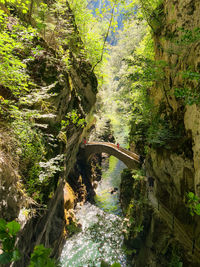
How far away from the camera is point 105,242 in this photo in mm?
10852

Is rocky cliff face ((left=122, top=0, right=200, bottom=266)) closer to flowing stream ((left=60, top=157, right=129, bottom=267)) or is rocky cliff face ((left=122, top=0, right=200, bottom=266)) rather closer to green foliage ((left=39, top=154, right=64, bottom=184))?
flowing stream ((left=60, top=157, right=129, bottom=267))

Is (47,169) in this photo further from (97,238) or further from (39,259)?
(97,238)

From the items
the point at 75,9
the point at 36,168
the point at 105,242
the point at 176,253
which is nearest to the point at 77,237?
the point at 105,242

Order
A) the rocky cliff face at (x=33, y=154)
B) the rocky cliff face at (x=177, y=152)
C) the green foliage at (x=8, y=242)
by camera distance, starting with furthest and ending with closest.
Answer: the rocky cliff face at (x=177, y=152)
the rocky cliff face at (x=33, y=154)
the green foliage at (x=8, y=242)

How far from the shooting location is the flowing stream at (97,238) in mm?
9570

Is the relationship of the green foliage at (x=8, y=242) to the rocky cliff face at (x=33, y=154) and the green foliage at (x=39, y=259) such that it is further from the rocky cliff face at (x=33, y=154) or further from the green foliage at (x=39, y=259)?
the rocky cliff face at (x=33, y=154)

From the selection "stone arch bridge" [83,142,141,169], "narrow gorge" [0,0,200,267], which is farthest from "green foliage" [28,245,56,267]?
"stone arch bridge" [83,142,141,169]

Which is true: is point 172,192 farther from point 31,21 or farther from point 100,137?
point 100,137

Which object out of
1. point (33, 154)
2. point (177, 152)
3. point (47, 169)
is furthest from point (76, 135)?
point (177, 152)

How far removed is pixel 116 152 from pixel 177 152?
9.64m

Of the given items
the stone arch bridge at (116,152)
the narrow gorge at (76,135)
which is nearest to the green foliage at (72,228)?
the narrow gorge at (76,135)

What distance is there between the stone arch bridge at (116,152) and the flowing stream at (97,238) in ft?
15.4

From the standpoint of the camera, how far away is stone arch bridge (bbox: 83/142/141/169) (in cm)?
1375

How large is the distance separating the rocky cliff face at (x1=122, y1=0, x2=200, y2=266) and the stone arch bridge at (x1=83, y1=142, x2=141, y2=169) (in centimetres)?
573
